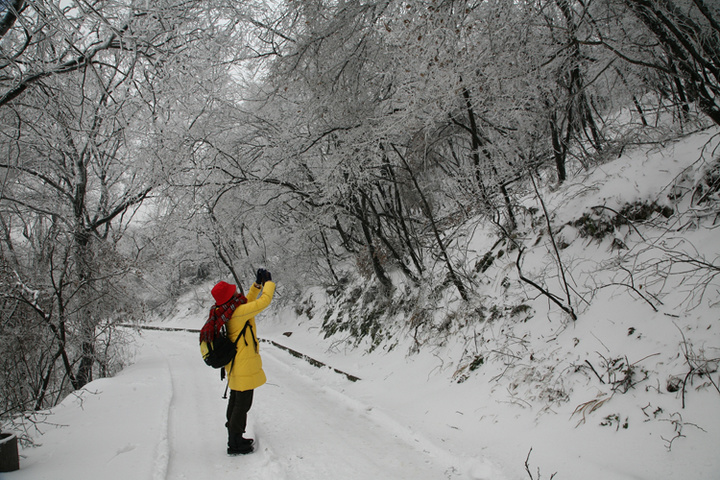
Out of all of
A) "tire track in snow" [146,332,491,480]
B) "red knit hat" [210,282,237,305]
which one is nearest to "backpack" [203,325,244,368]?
"red knit hat" [210,282,237,305]

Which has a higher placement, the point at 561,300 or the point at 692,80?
the point at 692,80

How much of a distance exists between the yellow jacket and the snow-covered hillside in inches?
29.4

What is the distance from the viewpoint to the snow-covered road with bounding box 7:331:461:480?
3521 mm

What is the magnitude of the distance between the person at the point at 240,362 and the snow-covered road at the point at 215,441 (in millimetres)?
238

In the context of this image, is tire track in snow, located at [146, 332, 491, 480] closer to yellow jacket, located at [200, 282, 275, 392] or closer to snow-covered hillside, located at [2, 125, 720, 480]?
snow-covered hillside, located at [2, 125, 720, 480]

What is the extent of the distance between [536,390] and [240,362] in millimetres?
3109

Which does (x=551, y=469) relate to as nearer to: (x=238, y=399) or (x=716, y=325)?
(x=716, y=325)

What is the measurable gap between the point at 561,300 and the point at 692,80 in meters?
2.64

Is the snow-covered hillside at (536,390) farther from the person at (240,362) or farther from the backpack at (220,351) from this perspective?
the backpack at (220,351)

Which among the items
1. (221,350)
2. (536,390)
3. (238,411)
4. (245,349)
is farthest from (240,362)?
(536,390)

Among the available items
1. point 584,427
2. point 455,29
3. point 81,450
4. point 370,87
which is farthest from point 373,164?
point 81,450

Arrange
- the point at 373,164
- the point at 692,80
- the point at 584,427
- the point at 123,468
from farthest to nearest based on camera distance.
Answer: the point at 373,164 → the point at 692,80 → the point at 123,468 → the point at 584,427

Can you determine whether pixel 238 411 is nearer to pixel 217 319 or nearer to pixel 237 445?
pixel 237 445

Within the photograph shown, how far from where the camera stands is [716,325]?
9.92ft
